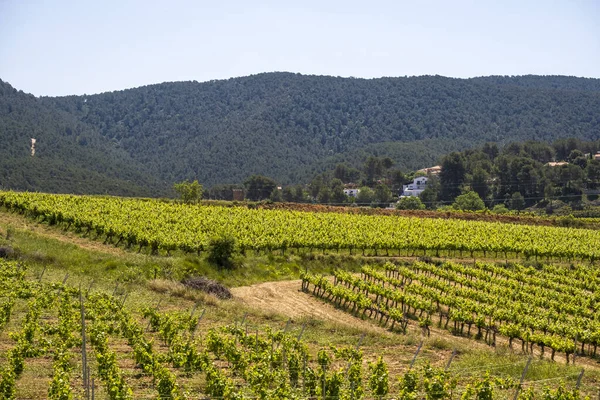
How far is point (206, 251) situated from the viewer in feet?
130

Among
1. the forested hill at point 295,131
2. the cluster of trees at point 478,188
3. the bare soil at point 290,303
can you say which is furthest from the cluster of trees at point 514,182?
the bare soil at point 290,303

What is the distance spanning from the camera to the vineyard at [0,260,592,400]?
583 inches

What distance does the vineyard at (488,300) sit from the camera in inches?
1083

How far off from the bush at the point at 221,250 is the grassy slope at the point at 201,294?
726 mm

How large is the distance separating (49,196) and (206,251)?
20.0m

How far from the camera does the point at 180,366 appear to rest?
58.4 feet

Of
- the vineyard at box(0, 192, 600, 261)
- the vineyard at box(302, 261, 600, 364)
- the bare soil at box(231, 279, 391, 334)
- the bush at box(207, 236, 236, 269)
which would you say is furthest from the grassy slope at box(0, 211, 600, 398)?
the bare soil at box(231, 279, 391, 334)

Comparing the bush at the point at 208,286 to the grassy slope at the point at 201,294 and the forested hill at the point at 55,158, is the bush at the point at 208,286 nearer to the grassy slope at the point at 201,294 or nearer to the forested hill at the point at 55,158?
the grassy slope at the point at 201,294

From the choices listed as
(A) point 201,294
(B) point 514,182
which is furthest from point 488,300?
(B) point 514,182

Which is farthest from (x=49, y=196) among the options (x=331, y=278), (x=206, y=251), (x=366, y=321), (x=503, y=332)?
(x=503, y=332)

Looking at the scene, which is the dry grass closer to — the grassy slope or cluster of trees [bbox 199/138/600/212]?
the grassy slope

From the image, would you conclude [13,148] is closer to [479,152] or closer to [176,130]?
[176,130]

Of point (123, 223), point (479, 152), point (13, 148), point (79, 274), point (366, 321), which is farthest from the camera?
point (479, 152)

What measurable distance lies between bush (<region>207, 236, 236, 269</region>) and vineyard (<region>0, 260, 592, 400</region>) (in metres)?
13.9
